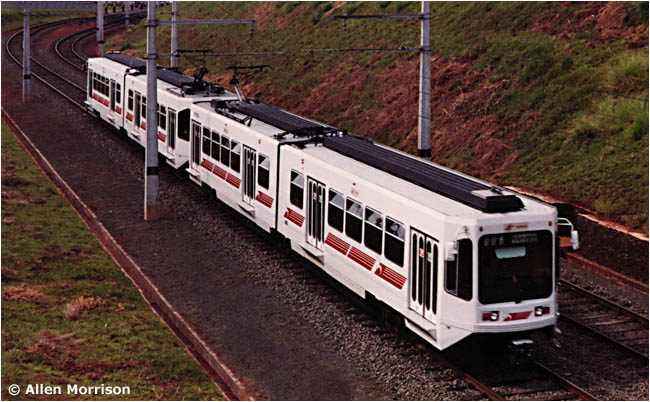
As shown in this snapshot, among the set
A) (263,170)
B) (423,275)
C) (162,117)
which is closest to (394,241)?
(423,275)

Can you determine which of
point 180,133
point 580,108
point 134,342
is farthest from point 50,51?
point 134,342

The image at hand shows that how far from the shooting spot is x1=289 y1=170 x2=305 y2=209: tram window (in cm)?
2066

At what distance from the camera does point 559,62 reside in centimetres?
3334

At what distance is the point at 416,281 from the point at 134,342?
5.56 m

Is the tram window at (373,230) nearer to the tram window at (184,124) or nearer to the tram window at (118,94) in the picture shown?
the tram window at (184,124)

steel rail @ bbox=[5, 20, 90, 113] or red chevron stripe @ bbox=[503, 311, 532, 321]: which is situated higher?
steel rail @ bbox=[5, 20, 90, 113]

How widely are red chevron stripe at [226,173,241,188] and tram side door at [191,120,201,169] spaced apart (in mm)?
2867

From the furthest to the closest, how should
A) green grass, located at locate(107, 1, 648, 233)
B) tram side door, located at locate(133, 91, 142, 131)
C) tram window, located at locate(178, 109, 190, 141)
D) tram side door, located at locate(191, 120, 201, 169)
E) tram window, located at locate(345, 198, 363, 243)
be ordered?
1. tram side door, located at locate(133, 91, 142, 131)
2. tram window, located at locate(178, 109, 190, 141)
3. tram side door, located at locate(191, 120, 201, 169)
4. green grass, located at locate(107, 1, 648, 233)
5. tram window, located at locate(345, 198, 363, 243)

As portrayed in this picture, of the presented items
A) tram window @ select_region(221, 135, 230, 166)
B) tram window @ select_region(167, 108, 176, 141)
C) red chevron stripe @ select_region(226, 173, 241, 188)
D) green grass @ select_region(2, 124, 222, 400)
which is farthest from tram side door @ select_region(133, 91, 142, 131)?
red chevron stripe @ select_region(226, 173, 241, 188)

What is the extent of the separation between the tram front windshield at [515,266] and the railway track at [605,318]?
9.68 feet

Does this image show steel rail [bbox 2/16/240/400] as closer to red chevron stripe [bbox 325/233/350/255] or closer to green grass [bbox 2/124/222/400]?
green grass [bbox 2/124/222/400]

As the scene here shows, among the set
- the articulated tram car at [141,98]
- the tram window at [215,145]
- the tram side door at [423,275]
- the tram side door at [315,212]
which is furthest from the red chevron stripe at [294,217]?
the articulated tram car at [141,98]

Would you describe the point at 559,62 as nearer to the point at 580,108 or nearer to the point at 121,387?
the point at 580,108

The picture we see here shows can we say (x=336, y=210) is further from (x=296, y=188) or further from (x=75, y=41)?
(x=75, y=41)
